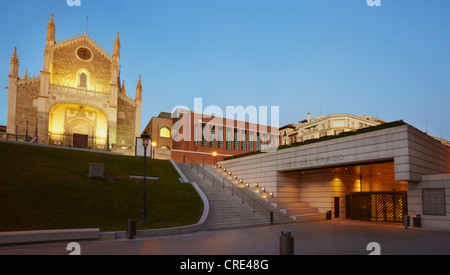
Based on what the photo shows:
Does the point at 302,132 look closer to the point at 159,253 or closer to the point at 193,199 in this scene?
the point at 193,199

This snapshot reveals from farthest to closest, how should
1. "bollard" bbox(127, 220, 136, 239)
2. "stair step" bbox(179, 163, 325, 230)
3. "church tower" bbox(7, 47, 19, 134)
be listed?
"church tower" bbox(7, 47, 19, 134)
"stair step" bbox(179, 163, 325, 230)
"bollard" bbox(127, 220, 136, 239)

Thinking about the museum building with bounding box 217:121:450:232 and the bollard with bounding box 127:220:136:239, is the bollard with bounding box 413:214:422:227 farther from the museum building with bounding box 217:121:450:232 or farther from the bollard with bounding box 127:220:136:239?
the bollard with bounding box 127:220:136:239

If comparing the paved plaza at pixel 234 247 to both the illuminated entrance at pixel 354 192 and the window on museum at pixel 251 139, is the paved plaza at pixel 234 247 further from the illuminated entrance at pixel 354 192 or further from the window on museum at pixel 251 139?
the window on museum at pixel 251 139

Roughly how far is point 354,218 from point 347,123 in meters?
67.6

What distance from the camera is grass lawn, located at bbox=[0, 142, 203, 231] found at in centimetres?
1480

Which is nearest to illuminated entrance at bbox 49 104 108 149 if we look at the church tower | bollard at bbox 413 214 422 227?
the church tower

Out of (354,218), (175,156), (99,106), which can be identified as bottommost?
(354,218)

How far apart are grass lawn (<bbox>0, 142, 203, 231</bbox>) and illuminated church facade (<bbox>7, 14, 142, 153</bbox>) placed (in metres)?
15.1

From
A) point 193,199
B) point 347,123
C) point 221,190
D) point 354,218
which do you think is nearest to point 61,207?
point 193,199

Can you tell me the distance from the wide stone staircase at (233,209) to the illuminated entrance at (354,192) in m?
4.79

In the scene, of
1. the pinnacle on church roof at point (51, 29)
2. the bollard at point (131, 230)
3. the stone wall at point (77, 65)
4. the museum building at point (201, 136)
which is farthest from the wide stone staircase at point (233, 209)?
the pinnacle on church roof at point (51, 29)

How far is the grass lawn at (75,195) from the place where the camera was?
14.8m

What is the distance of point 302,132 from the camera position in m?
97.9

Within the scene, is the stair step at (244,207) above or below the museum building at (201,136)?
below
